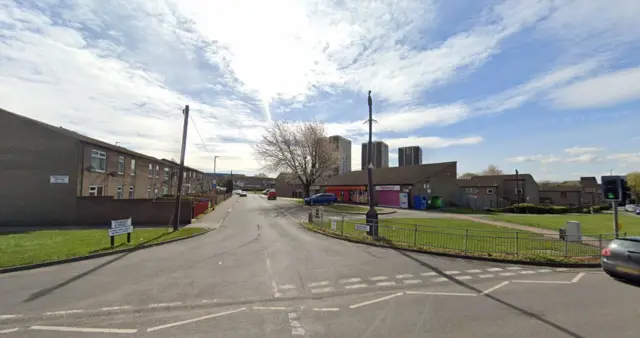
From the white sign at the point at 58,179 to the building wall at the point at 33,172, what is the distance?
169mm

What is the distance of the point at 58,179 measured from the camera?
20.7m

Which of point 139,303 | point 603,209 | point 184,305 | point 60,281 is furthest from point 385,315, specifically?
point 603,209

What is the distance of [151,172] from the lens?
110 ft

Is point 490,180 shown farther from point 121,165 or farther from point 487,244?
point 121,165

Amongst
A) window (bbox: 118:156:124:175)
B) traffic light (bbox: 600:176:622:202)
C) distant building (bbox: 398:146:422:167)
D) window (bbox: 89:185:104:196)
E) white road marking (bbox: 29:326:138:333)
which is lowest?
white road marking (bbox: 29:326:138:333)

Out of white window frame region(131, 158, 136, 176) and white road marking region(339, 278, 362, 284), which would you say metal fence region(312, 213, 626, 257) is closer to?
white road marking region(339, 278, 362, 284)

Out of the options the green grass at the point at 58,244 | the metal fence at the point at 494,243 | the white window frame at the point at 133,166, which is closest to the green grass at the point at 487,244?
the metal fence at the point at 494,243

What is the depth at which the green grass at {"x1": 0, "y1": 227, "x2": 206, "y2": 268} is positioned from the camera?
10477 mm

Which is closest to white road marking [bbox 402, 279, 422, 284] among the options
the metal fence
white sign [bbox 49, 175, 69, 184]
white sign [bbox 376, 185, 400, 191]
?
the metal fence

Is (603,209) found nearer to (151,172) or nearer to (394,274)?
(394,274)

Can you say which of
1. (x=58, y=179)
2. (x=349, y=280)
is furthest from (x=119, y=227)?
(x=58, y=179)

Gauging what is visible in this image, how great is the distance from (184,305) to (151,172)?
30.9m

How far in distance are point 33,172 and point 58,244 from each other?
11252 millimetres

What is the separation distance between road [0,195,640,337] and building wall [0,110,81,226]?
526 inches
